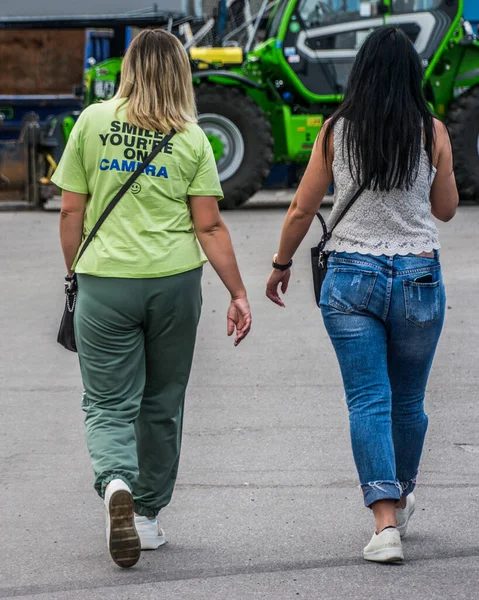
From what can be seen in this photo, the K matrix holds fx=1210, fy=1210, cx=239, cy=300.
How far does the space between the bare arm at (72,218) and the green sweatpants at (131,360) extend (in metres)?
0.13

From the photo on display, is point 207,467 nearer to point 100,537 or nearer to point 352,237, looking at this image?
point 100,537

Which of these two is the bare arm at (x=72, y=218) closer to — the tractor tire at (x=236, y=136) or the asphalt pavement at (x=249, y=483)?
the asphalt pavement at (x=249, y=483)

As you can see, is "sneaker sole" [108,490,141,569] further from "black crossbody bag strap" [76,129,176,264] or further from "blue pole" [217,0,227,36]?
"blue pole" [217,0,227,36]

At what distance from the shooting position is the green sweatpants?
13.1 ft

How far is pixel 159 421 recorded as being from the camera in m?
4.20

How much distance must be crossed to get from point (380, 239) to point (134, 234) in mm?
813

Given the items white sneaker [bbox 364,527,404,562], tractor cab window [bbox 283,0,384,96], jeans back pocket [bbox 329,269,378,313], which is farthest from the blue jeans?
tractor cab window [bbox 283,0,384,96]

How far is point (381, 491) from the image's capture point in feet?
13.1

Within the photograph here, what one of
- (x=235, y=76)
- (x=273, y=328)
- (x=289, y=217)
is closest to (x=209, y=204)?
(x=289, y=217)

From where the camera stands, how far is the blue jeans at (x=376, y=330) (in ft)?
13.1

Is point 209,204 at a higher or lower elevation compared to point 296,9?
higher

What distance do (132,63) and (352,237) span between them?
0.94m

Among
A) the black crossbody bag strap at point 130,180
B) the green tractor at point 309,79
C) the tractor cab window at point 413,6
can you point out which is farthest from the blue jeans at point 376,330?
the tractor cab window at point 413,6

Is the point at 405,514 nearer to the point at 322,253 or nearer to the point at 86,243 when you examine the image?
the point at 322,253
